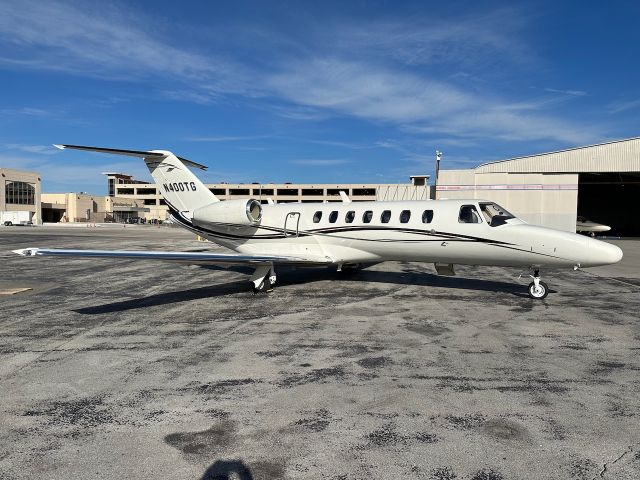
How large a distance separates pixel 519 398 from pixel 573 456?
1.21m

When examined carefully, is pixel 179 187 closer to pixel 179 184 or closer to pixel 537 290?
pixel 179 184

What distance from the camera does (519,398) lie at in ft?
16.4

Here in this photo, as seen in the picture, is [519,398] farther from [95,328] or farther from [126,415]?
[95,328]

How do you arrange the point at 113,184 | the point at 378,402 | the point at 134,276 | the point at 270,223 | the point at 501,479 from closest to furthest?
1. the point at 501,479
2. the point at 378,402
3. the point at 270,223
4. the point at 134,276
5. the point at 113,184

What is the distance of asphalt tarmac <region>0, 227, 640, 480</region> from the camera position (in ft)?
12.3

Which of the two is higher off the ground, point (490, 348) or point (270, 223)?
point (270, 223)

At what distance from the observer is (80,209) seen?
9750cm

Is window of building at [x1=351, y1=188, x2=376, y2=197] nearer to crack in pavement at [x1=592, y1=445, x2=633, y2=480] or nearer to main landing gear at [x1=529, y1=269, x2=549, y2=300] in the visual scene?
main landing gear at [x1=529, y1=269, x2=549, y2=300]

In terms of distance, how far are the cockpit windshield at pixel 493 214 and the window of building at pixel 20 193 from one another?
86.0 meters

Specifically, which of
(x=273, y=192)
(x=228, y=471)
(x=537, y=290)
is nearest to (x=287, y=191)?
(x=273, y=192)

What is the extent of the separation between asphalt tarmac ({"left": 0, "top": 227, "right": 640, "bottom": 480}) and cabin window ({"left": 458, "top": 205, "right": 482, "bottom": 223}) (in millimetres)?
1975

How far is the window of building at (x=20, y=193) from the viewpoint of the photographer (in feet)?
250

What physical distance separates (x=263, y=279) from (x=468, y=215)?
553 centimetres

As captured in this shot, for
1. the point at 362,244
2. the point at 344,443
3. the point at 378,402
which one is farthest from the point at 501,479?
the point at 362,244
